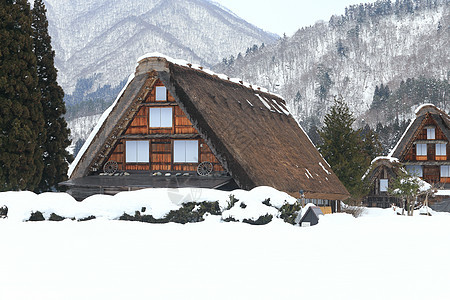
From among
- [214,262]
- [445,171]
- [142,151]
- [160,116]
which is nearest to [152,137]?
[142,151]

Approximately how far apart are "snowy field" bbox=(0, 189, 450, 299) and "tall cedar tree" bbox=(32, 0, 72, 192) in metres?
13.2

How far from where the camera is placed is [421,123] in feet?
180

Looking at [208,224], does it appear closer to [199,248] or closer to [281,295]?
[199,248]

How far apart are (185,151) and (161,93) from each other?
3.01 m

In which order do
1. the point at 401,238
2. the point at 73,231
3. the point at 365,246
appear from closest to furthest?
the point at 365,246, the point at 73,231, the point at 401,238

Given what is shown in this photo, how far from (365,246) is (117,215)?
7.87 meters

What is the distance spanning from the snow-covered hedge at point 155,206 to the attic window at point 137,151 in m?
10.4

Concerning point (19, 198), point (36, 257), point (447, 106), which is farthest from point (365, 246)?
point (447, 106)

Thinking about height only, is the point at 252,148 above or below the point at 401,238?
above

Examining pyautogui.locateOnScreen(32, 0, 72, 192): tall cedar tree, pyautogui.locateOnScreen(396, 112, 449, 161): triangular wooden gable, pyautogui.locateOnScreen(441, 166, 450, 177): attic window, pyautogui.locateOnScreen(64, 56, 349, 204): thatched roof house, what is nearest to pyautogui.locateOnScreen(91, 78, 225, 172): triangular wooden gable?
pyautogui.locateOnScreen(64, 56, 349, 204): thatched roof house

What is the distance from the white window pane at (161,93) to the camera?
89.8ft

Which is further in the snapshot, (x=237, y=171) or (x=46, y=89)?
(x=46, y=89)

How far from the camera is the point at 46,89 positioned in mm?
28750

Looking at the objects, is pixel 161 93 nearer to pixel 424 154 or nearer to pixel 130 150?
pixel 130 150
